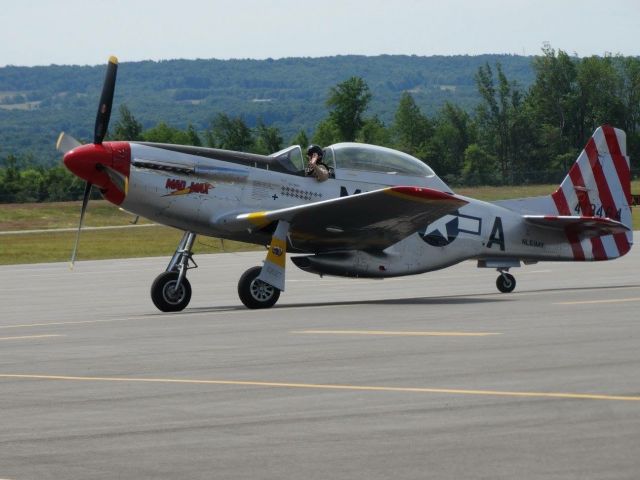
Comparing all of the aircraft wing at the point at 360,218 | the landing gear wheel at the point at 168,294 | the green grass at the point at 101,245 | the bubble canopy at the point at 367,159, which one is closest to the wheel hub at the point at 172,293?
the landing gear wheel at the point at 168,294

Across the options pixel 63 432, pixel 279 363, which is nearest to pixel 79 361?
pixel 279 363

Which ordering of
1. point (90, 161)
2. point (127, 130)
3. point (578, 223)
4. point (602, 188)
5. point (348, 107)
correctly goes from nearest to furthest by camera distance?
point (90, 161) → point (578, 223) → point (602, 188) → point (127, 130) → point (348, 107)

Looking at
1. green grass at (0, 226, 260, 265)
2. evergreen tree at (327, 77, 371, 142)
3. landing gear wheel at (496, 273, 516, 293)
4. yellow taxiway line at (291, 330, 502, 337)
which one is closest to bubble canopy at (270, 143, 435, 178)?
landing gear wheel at (496, 273, 516, 293)

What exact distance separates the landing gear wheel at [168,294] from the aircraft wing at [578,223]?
5518mm

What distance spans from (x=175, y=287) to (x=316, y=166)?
2.67 meters

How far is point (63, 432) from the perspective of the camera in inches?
339

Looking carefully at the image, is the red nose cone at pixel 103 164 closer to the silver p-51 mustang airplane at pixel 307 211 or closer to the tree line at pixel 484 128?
the silver p-51 mustang airplane at pixel 307 211

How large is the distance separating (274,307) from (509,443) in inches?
439

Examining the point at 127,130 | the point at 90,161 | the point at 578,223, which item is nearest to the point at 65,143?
the point at 90,161

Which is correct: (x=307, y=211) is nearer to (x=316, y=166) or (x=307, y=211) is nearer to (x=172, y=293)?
(x=316, y=166)

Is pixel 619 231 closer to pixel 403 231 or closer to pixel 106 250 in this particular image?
pixel 403 231

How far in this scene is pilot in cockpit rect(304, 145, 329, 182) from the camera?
18766 millimetres

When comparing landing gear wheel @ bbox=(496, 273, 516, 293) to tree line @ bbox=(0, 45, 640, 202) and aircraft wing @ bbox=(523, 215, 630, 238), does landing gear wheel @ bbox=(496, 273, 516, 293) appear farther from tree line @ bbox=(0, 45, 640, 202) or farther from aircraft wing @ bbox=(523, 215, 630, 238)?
tree line @ bbox=(0, 45, 640, 202)

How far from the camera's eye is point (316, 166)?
18781mm
